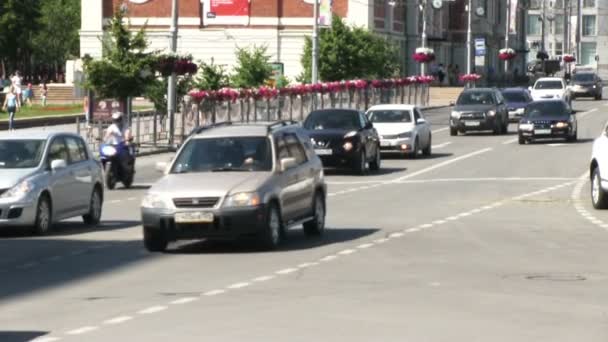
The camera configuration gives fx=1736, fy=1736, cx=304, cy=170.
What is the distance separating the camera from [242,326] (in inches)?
536

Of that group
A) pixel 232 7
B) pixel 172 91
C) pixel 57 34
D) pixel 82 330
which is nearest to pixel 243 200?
pixel 82 330

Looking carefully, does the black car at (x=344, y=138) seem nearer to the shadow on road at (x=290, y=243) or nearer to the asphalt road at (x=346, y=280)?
the asphalt road at (x=346, y=280)

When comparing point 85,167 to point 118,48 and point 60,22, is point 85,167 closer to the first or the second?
point 118,48

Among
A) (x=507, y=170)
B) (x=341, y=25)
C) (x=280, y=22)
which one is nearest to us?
(x=507, y=170)

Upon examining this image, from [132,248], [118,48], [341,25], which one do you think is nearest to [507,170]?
[118,48]

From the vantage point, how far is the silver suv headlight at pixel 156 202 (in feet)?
67.9

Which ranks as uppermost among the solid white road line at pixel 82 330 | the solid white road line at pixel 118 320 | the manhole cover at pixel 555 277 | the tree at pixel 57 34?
the tree at pixel 57 34

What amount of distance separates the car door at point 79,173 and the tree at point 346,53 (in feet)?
179

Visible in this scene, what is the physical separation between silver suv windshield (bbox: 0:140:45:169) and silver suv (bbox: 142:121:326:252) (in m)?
3.04

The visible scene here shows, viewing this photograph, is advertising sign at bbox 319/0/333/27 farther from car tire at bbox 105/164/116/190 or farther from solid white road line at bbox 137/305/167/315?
solid white road line at bbox 137/305/167/315

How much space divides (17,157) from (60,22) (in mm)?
105207

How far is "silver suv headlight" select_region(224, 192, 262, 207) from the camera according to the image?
67.5 feet

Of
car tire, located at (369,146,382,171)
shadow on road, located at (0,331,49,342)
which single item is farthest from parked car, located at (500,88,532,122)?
shadow on road, located at (0,331,49,342)

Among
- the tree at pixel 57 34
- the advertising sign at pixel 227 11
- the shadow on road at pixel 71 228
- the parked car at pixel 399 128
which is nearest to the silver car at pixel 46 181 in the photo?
the shadow on road at pixel 71 228
